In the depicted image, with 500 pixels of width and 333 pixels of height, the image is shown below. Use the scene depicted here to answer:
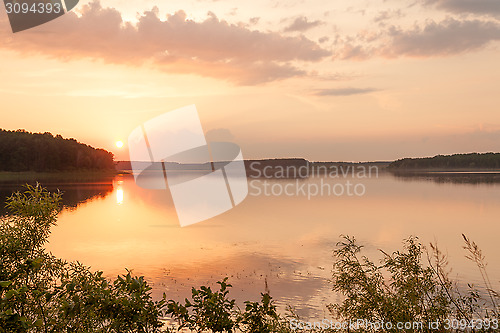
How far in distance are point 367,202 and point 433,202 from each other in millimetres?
9989

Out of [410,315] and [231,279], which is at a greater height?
[410,315]

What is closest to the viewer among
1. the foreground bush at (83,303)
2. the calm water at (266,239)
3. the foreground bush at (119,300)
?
the foreground bush at (83,303)

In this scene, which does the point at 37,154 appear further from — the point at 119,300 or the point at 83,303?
the point at 119,300

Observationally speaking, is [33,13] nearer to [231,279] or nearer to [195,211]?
[231,279]

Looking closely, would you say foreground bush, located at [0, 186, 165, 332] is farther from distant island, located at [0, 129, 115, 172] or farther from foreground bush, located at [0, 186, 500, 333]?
distant island, located at [0, 129, 115, 172]

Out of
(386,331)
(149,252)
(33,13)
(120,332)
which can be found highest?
(33,13)

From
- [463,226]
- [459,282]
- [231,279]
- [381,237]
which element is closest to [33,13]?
[231,279]

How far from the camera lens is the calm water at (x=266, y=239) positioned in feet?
81.5

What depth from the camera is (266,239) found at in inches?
1537

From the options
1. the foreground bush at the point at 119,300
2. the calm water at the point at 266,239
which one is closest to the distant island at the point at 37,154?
the calm water at the point at 266,239

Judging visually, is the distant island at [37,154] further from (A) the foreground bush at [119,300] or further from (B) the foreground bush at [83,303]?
(B) the foreground bush at [83,303]

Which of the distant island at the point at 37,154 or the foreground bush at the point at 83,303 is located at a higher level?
the distant island at the point at 37,154

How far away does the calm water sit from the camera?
2483 centimetres

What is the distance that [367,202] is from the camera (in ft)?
231
